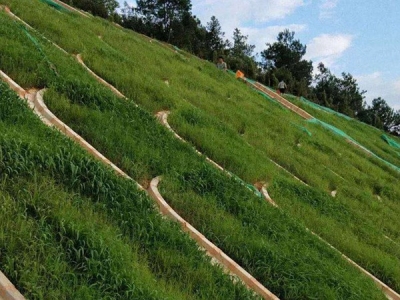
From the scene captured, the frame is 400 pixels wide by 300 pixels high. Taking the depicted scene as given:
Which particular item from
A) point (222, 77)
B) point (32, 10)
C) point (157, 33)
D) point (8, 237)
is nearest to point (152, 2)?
point (157, 33)

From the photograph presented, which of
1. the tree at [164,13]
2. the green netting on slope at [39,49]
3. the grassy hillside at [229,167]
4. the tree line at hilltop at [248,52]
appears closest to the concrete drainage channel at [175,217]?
the grassy hillside at [229,167]

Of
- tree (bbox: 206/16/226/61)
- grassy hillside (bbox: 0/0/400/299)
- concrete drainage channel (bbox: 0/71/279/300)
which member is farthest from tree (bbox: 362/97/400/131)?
concrete drainage channel (bbox: 0/71/279/300)

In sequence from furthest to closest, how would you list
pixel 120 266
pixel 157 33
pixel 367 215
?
pixel 157 33
pixel 367 215
pixel 120 266

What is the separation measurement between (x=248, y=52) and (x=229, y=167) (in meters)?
47.3

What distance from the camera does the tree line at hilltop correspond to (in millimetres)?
33375

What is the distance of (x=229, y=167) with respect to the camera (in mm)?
7500

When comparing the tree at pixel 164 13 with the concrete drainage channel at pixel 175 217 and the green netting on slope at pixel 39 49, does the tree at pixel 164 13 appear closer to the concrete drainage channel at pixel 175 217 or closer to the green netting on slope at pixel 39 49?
the green netting on slope at pixel 39 49

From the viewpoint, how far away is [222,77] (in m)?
15.8

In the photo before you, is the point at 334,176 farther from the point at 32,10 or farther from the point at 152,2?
the point at 152,2

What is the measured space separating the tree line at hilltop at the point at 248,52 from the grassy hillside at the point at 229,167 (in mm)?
20014

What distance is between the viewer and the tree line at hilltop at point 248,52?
3338cm

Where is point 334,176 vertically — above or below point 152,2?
below

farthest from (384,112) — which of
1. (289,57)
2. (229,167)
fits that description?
(229,167)

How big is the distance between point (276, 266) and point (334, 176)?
5.55 meters
